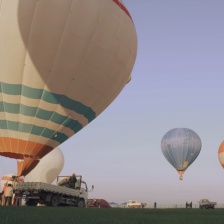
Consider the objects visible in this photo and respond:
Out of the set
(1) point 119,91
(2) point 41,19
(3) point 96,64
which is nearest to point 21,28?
(2) point 41,19

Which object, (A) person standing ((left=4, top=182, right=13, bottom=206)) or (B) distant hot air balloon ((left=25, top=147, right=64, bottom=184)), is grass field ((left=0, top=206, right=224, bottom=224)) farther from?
(B) distant hot air balloon ((left=25, top=147, right=64, bottom=184))

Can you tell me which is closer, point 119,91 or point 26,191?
point 26,191

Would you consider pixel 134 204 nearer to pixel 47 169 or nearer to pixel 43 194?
pixel 47 169

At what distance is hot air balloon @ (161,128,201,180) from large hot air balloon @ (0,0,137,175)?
26.4 metres

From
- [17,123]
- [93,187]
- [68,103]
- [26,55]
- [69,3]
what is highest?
[69,3]

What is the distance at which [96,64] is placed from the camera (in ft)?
61.3

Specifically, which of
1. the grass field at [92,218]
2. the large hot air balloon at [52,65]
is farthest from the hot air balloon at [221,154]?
the grass field at [92,218]

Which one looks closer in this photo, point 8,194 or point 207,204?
point 8,194

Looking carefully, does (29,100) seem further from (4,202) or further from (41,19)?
(4,202)

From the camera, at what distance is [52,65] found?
17.8 metres

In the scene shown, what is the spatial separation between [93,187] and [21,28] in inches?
455

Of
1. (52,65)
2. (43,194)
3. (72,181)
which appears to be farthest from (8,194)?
(52,65)

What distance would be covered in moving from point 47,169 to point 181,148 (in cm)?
1616

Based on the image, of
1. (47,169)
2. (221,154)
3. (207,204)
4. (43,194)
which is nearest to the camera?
(43,194)
